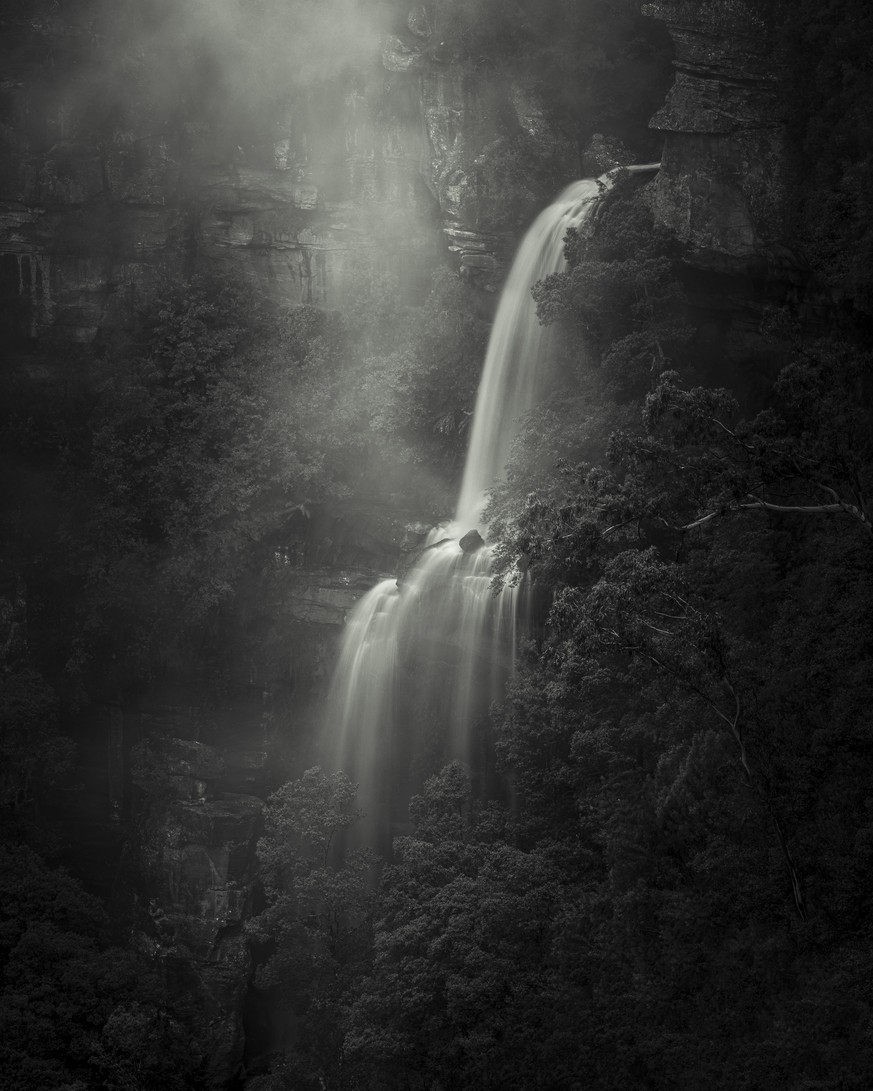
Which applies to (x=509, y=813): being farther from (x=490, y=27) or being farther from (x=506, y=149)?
(x=490, y=27)

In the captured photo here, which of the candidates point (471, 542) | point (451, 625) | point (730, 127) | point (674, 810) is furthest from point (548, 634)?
point (730, 127)

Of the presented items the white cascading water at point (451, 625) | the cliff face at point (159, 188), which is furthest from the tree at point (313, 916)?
the cliff face at point (159, 188)

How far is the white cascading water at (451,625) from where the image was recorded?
25031 mm

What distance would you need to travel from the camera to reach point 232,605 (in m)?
30.0

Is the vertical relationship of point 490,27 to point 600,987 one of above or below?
above

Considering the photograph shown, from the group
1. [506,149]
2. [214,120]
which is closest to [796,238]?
[506,149]

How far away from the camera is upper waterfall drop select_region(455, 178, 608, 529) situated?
2778 cm

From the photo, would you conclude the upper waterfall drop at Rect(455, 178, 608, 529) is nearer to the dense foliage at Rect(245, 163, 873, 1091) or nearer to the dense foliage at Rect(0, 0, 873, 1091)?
the dense foliage at Rect(0, 0, 873, 1091)

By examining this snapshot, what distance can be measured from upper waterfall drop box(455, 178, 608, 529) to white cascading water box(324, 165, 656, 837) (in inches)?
1.2

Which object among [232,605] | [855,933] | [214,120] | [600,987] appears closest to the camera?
[855,933]

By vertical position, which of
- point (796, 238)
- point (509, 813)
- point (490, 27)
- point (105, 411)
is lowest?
point (509, 813)

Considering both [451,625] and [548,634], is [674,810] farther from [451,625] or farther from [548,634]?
[451,625]

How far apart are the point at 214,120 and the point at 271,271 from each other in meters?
4.29

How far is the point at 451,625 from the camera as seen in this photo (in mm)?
25312
